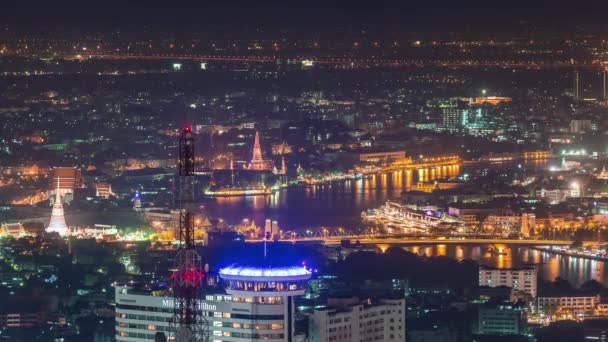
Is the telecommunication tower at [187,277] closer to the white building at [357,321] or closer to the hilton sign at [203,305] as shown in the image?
the hilton sign at [203,305]

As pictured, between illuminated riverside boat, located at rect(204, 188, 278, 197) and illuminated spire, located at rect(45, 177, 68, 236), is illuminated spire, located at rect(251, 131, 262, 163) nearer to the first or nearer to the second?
illuminated riverside boat, located at rect(204, 188, 278, 197)

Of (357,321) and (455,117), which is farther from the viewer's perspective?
(455,117)

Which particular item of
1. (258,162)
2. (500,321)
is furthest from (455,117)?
(500,321)

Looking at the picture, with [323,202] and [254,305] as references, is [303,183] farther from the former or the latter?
[254,305]

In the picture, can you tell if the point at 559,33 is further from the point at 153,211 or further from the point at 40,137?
the point at 153,211

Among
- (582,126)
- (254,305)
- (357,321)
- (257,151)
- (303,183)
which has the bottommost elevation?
(303,183)

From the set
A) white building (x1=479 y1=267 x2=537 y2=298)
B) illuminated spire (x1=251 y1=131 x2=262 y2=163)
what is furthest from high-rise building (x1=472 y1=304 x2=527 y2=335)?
illuminated spire (x1=251 y1=131 x2=262 y2=163)

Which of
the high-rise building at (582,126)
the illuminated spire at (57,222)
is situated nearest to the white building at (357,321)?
the illuminated spire at (57,222)
